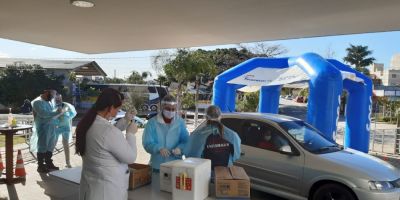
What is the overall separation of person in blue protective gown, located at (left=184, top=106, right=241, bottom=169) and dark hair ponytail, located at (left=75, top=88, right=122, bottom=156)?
4.09ft

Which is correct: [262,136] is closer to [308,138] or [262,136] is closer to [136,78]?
[308,138]

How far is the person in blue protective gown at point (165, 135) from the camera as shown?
3.79 m

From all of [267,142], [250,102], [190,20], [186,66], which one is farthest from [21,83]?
[267,142]

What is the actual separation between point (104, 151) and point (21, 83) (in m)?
30.0

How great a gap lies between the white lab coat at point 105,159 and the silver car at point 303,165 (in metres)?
3.55

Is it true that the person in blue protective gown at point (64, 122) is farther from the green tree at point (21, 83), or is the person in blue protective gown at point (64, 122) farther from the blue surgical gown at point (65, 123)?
the green tree at point (21, 83)

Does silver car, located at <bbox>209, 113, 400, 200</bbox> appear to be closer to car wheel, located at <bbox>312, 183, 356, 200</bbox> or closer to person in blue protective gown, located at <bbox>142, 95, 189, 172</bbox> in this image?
car wheel, located at <bbox>312, 183, 356, 200</bbox>

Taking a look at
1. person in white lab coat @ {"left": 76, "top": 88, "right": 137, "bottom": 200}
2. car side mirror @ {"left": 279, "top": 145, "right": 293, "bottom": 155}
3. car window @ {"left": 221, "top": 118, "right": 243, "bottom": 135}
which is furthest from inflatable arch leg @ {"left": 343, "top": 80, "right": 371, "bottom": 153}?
person in white lab coat @ {"left": 76, "top": 88, "right": 137, "bottom": 200}

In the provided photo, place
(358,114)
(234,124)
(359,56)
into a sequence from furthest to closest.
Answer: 1. (359,56)
2. (358,114)
3. (234,124)

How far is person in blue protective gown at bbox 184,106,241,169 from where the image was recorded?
11.9 feet

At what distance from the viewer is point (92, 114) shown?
2.66 metres

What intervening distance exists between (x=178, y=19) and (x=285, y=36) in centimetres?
234

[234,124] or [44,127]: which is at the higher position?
[234,124]

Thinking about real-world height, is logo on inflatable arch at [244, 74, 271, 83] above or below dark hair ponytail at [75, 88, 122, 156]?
above
